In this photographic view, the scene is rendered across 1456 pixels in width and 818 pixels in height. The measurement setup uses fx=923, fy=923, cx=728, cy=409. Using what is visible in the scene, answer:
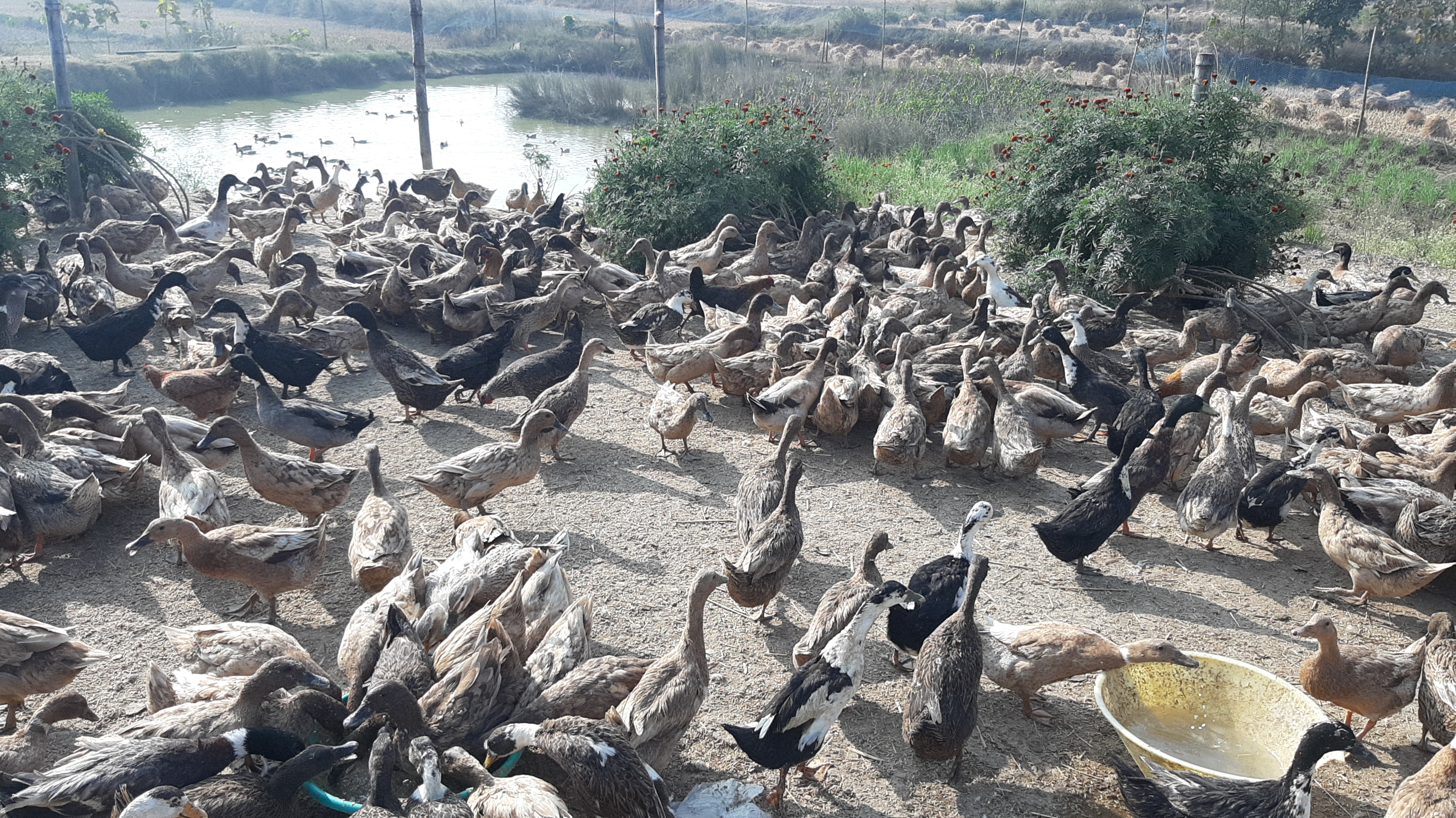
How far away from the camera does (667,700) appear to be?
4777 mm

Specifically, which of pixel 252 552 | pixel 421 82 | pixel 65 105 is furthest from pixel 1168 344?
pixel 65 105

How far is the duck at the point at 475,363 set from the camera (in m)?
9.62

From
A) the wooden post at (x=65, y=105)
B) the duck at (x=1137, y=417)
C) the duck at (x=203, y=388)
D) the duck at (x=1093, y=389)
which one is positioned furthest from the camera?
the wooden post at (x=65, y=105)

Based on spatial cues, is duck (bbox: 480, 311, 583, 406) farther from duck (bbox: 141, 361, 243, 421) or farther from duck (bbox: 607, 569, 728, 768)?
duck (bbox: 607, 569, 728, 768)

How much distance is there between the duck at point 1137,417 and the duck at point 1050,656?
2.92 metres

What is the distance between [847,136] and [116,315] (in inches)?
673

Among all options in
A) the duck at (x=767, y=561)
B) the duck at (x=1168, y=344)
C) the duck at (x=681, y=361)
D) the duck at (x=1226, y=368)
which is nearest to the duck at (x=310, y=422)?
the duck at (x=681, y=361)

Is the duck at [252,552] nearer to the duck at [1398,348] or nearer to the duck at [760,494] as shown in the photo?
the duck at [760,494]

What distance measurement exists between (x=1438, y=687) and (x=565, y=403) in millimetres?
6768

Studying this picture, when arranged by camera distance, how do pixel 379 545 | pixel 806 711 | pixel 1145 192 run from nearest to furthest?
pixel 806 711 → pixel 379 545 → pixel 1145 192

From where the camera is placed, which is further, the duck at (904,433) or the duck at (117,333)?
the duck at (117,333)

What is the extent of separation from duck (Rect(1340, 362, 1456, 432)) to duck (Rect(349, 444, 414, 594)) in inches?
343

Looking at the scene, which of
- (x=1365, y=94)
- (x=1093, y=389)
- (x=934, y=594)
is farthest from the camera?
(x=1365, y=94)

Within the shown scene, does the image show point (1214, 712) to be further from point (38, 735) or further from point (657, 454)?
point (38, 735)
